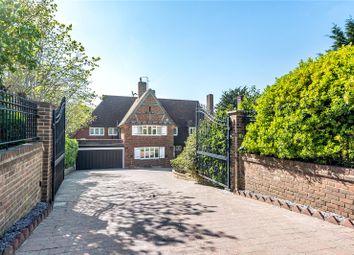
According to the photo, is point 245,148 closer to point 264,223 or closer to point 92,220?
point 264,223

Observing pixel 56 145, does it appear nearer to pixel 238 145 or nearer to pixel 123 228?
pixel 123 228

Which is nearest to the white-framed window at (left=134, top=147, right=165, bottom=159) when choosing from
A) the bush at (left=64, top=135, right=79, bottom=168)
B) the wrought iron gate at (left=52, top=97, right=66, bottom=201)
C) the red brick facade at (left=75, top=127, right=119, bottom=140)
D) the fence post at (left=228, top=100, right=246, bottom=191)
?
the red brick facade at (left=75, top=127, right=119, bottom=140)

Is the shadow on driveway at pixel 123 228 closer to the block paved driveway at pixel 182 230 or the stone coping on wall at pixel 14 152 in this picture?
the block paved driveway at pixel 182 230

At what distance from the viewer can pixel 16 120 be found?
4.27 meters

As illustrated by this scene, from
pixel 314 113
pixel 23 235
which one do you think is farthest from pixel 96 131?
pixel 314 113

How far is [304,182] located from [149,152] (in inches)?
848

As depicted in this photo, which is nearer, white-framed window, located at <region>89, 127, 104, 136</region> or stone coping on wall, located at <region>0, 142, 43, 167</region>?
stone coping on wall, located at <region>0, 142, 43, 167</region>

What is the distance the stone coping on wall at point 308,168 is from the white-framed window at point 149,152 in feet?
64.2

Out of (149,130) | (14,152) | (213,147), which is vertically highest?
(149,130)

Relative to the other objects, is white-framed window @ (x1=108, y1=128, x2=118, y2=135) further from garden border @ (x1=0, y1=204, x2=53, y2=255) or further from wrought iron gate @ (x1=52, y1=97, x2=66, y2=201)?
garden border @ (x1=0, y1=204, x2=53, y2=255)

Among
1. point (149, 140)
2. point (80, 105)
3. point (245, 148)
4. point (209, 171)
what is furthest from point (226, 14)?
point (149, 140)

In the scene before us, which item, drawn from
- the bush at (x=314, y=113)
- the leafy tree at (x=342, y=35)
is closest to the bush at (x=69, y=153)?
the bush at (x=314, y=113)

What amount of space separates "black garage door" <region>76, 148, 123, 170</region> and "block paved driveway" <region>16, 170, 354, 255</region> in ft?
59.5

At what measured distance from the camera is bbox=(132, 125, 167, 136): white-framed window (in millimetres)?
25469
